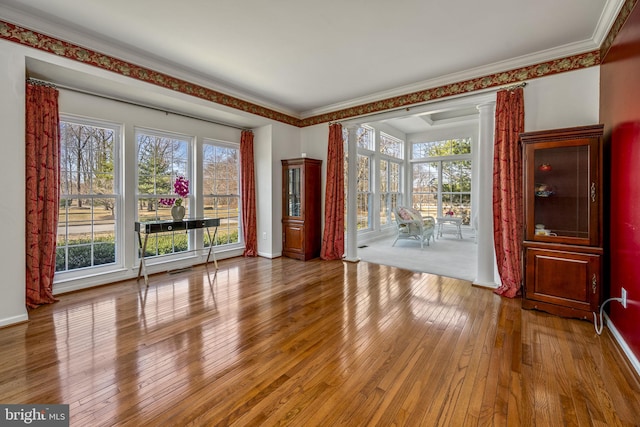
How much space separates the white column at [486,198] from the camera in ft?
11.6

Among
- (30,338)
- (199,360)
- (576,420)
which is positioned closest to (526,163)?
(576,420)

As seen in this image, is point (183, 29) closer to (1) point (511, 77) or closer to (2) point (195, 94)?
(2) point (195, 94)

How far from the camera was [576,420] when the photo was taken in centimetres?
147

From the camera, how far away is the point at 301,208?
17.1ft

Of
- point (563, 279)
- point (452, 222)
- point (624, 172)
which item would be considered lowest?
point (563, 279)

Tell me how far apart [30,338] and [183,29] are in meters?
3.07

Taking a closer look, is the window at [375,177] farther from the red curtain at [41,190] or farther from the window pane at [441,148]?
the red curtain at [41,190]

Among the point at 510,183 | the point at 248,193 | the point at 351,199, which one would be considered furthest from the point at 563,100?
the point at 248,193

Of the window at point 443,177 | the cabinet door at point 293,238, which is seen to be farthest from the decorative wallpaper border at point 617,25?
the window at point 443,177

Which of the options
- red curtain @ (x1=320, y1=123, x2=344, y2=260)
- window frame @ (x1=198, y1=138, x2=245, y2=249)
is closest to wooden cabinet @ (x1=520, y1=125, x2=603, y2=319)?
red curtain @ (x1=320, y1=123, x2=344, y2=260)

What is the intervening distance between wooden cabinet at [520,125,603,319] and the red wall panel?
11cm

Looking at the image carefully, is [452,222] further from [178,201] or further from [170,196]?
[170,196]

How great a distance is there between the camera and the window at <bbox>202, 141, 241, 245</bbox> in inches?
193

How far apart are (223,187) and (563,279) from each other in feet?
16.2
